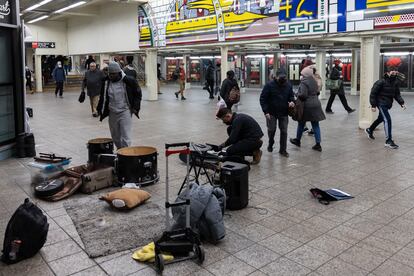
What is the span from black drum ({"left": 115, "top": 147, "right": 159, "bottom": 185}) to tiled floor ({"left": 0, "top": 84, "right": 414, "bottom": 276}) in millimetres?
197

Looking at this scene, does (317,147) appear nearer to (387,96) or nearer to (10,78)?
(387,96)

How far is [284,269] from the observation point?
3574 mm

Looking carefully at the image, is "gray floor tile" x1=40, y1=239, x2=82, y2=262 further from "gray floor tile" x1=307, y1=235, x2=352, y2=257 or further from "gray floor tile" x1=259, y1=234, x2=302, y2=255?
"gray floor tile" x1=307, y1=235, x2=352, y2=257

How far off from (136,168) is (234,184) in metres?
1.59

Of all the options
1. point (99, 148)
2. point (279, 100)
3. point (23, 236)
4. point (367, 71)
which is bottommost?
point (23, 236)

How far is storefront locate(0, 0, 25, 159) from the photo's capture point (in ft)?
25.7

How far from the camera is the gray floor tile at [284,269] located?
350 cm

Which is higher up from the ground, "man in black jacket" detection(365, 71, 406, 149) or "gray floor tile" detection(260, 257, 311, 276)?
"man in black jacket" detection(365, 71, 406, 149)

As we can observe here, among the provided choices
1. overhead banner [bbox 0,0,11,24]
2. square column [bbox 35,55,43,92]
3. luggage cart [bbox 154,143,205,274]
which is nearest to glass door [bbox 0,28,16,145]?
overhead banner [bbox 0,0,11,24]

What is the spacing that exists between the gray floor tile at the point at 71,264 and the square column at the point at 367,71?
345 inches

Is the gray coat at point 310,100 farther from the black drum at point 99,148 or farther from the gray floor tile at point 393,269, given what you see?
the gray floor tile at point 393,269

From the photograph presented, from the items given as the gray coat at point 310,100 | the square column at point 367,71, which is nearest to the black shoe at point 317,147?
the gray coat at point 310,100

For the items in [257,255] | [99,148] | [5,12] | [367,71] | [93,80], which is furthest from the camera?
[93,80]

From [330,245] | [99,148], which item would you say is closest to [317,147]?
[99,148]
